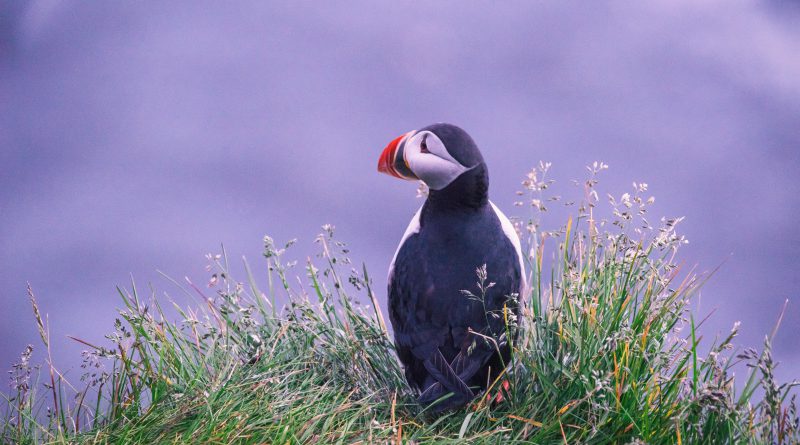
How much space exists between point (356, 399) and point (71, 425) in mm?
1624

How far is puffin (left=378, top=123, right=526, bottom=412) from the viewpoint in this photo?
447 centimetres

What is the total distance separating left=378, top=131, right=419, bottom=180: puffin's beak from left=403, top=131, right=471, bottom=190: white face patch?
0.05 metres

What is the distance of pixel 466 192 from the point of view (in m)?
4.58

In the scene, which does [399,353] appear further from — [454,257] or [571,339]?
[571,339]

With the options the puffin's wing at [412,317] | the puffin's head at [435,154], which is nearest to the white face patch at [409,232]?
the puffin's wing at [412,317]

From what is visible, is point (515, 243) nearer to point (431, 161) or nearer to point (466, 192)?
point (466, 192)

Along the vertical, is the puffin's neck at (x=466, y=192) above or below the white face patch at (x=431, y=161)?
below

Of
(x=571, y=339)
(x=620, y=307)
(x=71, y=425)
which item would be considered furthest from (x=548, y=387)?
(x=71, y=425)

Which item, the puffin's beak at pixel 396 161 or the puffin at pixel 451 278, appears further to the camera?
the puffin's beak at pixel 396 161

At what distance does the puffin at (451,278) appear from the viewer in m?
4.47

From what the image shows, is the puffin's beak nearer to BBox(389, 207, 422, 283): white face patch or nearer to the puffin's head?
the puffin's head

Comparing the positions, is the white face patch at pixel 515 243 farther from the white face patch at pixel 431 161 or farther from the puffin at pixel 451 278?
the white face patch at pixel 431 161

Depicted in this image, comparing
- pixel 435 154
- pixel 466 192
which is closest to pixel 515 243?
pixel 466 192

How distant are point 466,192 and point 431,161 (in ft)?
0.94
